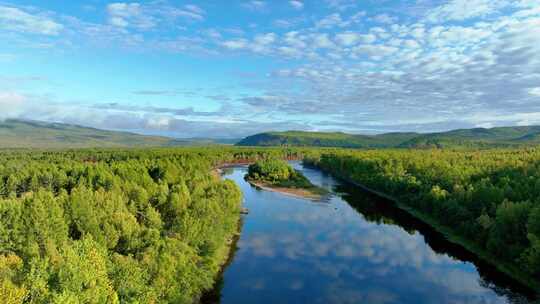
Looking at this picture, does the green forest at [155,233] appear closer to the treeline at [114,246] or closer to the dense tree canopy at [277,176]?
the treeline at [114,246]

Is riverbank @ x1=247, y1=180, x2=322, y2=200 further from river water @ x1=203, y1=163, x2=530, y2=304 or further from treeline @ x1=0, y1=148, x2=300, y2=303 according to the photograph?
treeline @ x1=0, y1=148, x2=300, y2=303

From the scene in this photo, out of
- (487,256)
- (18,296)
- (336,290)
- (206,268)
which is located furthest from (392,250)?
(18,296)

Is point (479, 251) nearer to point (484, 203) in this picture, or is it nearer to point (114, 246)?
point (484, 203)

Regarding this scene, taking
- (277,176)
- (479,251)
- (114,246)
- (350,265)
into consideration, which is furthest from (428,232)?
(277,176)

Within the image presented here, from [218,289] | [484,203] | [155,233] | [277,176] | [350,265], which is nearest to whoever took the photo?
[155,233]

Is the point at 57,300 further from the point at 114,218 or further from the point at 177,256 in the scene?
the point at 114,218
